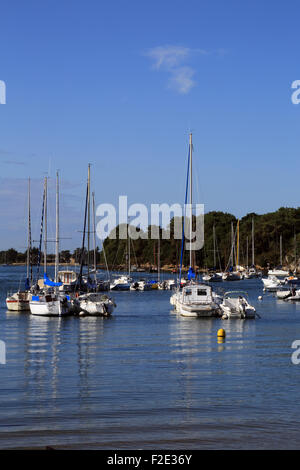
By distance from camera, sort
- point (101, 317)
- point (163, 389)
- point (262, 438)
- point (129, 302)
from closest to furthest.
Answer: point (262, 438), point (163, 389), point (101, 317), point (129, 302)

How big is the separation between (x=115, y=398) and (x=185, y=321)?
114ft

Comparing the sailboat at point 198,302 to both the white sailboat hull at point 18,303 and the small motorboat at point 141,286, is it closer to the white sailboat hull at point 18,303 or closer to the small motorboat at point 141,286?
the white sailboat hull at point 18,303

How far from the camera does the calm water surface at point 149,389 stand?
795 inches

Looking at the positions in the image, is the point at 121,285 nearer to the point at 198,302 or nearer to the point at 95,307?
the point at 95,307

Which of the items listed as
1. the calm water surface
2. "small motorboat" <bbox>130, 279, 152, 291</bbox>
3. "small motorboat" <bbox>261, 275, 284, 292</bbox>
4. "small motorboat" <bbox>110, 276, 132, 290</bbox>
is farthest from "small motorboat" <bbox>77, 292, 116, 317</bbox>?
"small motorboat" <bbox>110, 276, 132, 290</bbox>

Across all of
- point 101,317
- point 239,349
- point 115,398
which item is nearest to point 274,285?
point 101,317

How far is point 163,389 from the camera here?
27.7 metres

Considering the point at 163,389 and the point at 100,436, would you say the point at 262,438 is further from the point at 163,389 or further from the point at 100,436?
the point at 163,389

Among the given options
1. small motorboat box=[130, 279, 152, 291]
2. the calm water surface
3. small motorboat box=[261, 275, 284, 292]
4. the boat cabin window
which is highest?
the boat cabin window

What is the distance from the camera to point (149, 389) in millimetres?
27719

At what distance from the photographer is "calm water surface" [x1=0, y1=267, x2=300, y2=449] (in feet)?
66.2

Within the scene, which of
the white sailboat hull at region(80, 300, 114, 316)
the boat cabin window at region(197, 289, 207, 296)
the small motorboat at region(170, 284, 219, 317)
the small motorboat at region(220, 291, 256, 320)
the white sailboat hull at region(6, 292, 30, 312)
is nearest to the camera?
the small motorboat at region(220, 291, 256, 320)

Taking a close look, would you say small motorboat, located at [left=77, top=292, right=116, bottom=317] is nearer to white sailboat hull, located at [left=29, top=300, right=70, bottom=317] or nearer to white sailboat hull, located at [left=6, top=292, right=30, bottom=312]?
white sailboat hull, located at [left=29, top=300, right=70, bottom=317]

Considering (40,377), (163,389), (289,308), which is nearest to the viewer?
(163,389)
